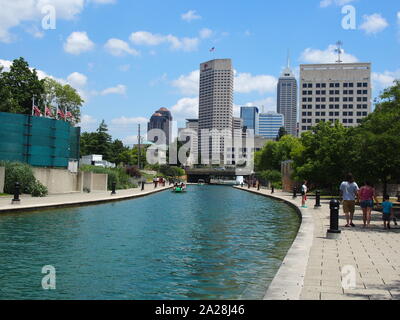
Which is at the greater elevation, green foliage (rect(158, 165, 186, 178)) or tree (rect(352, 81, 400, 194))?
tree (rect(352, 81, 400, 194))

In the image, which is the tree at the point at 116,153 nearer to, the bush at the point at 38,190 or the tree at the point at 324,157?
the tree at the point at 324,157

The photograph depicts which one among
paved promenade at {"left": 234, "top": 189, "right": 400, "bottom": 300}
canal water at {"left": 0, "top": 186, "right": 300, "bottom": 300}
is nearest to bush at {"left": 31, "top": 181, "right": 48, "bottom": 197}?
canal water at {"left": 0, "top": 186, "right": 300, "bottom": 300}

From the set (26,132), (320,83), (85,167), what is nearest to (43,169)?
(26,132)

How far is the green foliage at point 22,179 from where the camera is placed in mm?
31172

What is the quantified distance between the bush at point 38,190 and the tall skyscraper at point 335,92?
137222 mm

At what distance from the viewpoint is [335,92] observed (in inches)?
6353

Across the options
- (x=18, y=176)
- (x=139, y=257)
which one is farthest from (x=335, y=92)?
(x=139, y=257)

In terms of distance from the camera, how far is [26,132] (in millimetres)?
35375

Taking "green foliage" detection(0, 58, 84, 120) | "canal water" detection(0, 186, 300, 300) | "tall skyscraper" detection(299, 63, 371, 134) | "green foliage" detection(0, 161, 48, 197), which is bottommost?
"canal water" detection(0, 186, 300, 300)

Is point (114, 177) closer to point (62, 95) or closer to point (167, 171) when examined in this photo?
point (62, 95)

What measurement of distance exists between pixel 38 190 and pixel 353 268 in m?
27.7

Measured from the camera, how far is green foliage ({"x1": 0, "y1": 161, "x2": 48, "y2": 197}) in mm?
31172

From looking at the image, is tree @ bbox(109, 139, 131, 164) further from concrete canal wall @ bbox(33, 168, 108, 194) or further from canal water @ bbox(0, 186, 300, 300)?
canal water @ bbox(0, 186, 300, 300)
